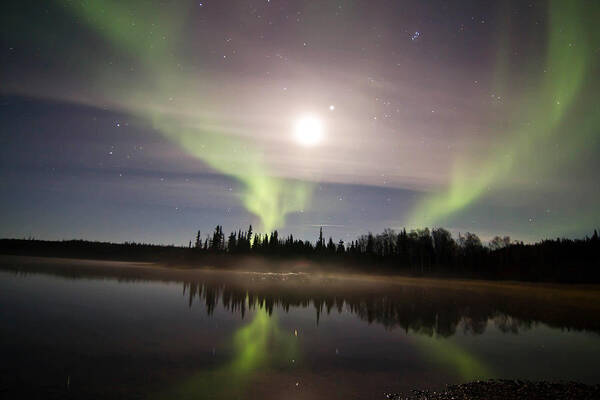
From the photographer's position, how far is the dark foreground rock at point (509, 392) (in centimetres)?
1333

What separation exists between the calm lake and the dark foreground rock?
1042 mm

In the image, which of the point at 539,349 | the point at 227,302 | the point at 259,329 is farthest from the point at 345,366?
the point at 227,302

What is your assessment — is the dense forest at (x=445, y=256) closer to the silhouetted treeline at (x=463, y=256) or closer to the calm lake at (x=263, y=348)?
the silhouetted treeline at (x=463, y=256)

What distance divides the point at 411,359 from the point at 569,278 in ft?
337

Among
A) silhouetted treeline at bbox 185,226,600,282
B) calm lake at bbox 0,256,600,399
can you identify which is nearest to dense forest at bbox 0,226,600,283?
silhouetted treeline at bbox 185,226,600,282

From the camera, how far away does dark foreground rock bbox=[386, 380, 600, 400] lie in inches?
525

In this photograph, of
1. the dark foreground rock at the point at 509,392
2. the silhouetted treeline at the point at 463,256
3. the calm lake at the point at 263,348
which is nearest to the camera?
the dark foreground rock at the point at 509,392

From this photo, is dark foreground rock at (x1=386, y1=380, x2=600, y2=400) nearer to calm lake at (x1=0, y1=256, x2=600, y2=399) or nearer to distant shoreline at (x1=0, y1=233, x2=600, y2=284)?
calm lake at (x1=0, y1=256, x2=600, y2=399)

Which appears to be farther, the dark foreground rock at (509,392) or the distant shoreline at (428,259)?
the distant shoreline at (428,259)

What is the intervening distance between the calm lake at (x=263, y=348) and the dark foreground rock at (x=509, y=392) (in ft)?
3.42

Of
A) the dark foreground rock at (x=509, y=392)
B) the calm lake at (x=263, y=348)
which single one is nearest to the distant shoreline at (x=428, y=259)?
the calm lake at (x=263, y=348)

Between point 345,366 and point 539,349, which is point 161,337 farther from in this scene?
point 539,349

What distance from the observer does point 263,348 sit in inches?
813

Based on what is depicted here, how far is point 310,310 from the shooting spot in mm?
36625
